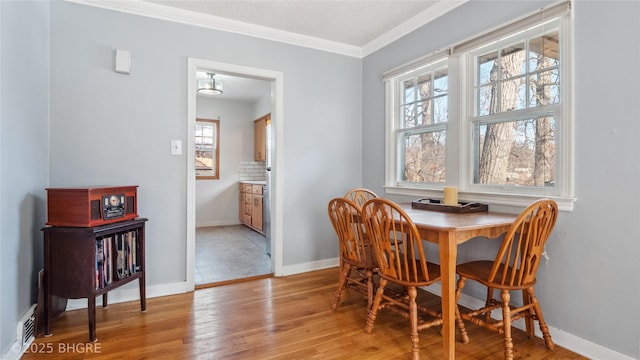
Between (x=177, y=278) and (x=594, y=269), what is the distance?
2.87 metres

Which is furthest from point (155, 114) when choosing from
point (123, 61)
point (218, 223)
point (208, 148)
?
point (218, 223)

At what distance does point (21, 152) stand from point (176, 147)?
3.28 feet

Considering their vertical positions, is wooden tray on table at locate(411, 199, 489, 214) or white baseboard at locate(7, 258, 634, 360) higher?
wooden tray on table at locate(411, 199, 489, 214)

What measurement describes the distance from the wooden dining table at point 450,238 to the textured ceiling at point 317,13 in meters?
1.83

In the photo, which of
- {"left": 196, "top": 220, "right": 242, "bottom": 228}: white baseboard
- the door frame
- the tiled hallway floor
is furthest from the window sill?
{"left": 196, "top": 220, "right": 242, "bottom": 228}: white baseboard

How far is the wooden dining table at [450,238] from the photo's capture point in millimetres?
1637

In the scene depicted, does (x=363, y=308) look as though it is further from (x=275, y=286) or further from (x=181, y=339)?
(x=181, y=339)

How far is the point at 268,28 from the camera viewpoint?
3.04 meters

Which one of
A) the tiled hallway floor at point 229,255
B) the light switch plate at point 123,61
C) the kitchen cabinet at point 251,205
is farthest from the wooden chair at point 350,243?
the kitchen cabinet at point 251,205

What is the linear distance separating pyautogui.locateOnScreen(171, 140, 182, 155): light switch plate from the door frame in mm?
62

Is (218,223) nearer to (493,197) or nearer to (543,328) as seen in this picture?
(493,197)

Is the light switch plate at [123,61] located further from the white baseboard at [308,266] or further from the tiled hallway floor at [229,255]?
the white baseboard at [308,266]

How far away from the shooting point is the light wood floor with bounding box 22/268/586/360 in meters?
1.79

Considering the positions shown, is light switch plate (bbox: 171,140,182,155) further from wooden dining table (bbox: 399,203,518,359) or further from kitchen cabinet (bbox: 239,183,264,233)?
kitchen cabinet (bbox: 239,183,264,233)
